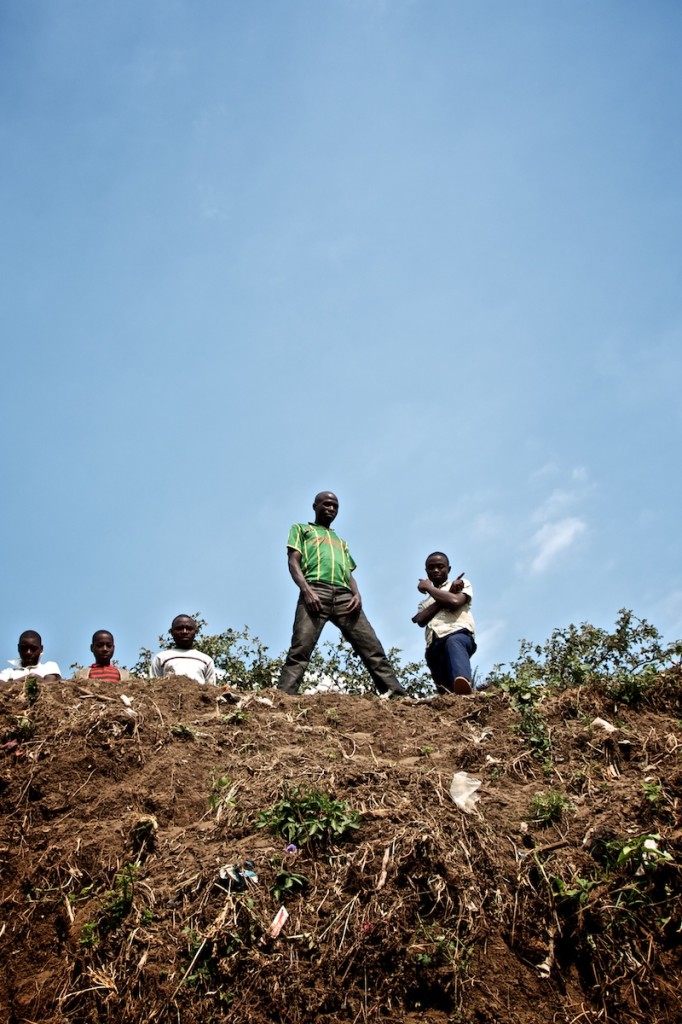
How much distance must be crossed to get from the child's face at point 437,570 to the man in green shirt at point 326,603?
74 cm

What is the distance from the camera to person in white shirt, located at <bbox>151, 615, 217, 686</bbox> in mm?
7863

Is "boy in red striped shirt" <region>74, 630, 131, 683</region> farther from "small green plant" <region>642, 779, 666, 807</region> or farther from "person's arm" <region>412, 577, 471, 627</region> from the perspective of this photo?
"small green plant" <region>642, 779, 666, 807</region>

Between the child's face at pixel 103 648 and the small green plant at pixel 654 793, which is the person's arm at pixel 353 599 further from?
the small green plant at pixel 654 793

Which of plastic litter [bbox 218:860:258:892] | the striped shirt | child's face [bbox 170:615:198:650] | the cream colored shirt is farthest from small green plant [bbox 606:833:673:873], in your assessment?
child's face [bbox 170:615:198:650]

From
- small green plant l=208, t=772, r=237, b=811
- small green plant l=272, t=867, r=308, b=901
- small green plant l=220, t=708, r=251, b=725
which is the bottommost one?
small green plant l=272, t=867, r=308, b=901

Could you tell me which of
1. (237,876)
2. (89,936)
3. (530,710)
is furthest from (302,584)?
(89,936)

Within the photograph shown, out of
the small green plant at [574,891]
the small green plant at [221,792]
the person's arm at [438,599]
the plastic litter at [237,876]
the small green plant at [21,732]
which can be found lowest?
the small green plant at [574,891]

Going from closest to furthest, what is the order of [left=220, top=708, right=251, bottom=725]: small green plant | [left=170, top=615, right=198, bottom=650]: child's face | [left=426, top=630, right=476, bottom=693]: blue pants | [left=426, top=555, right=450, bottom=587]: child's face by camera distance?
[left=220, top=708, right=251, bottom=725]: small green plant, [left=426, top=630, right=476, bottom=693]: blue pants, [left=170, top=615, right=198, bottom=650]: child's face, [left=426, top=555, right=450, bottom=587]: child's face

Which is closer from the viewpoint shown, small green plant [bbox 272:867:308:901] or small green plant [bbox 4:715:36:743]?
small green plant [bbox 272:867:308:901]

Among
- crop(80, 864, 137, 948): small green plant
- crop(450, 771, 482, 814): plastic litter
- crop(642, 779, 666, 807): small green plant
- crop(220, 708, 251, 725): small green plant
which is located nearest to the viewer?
crop(80, 864, 137, 948): small green plant

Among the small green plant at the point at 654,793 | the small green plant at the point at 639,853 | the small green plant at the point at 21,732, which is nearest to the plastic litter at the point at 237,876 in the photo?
the small green plant at the point at 639,853

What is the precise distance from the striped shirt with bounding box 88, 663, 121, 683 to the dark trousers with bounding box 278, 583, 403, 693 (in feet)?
5.05

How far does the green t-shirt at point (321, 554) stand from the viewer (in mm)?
8180

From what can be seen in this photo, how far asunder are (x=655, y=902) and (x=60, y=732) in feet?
12.4
